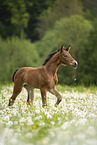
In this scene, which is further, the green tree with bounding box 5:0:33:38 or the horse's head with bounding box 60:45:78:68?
the green tree with bounding box 5:0:33:38

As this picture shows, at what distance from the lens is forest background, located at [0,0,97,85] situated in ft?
91.7

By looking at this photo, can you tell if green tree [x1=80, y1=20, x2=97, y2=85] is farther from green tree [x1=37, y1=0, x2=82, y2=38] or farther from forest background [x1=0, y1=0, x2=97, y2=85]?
green tree [x1=37, y1=0, x2=82, y2=38]

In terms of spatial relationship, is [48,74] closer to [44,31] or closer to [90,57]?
[90,57]

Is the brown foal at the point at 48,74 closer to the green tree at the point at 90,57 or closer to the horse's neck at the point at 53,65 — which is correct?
the horse's neck at the point at 53,65

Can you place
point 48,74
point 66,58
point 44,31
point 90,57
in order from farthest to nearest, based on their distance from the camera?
point 44,31, point 90,57, point 48,74, point 66,58

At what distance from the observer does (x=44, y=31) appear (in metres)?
44.6

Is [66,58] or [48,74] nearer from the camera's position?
[66,58]

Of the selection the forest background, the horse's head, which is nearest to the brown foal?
the horse's head

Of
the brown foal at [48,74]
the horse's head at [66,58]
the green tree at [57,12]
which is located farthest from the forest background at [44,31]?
the horse's head at [66,58]

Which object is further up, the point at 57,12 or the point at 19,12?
the point at 19,12

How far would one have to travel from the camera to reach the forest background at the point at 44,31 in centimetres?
2794

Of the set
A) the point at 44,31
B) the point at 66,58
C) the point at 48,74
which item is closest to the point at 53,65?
the point at 48,74

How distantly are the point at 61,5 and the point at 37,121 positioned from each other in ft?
119

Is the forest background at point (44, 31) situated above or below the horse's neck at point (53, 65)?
above
